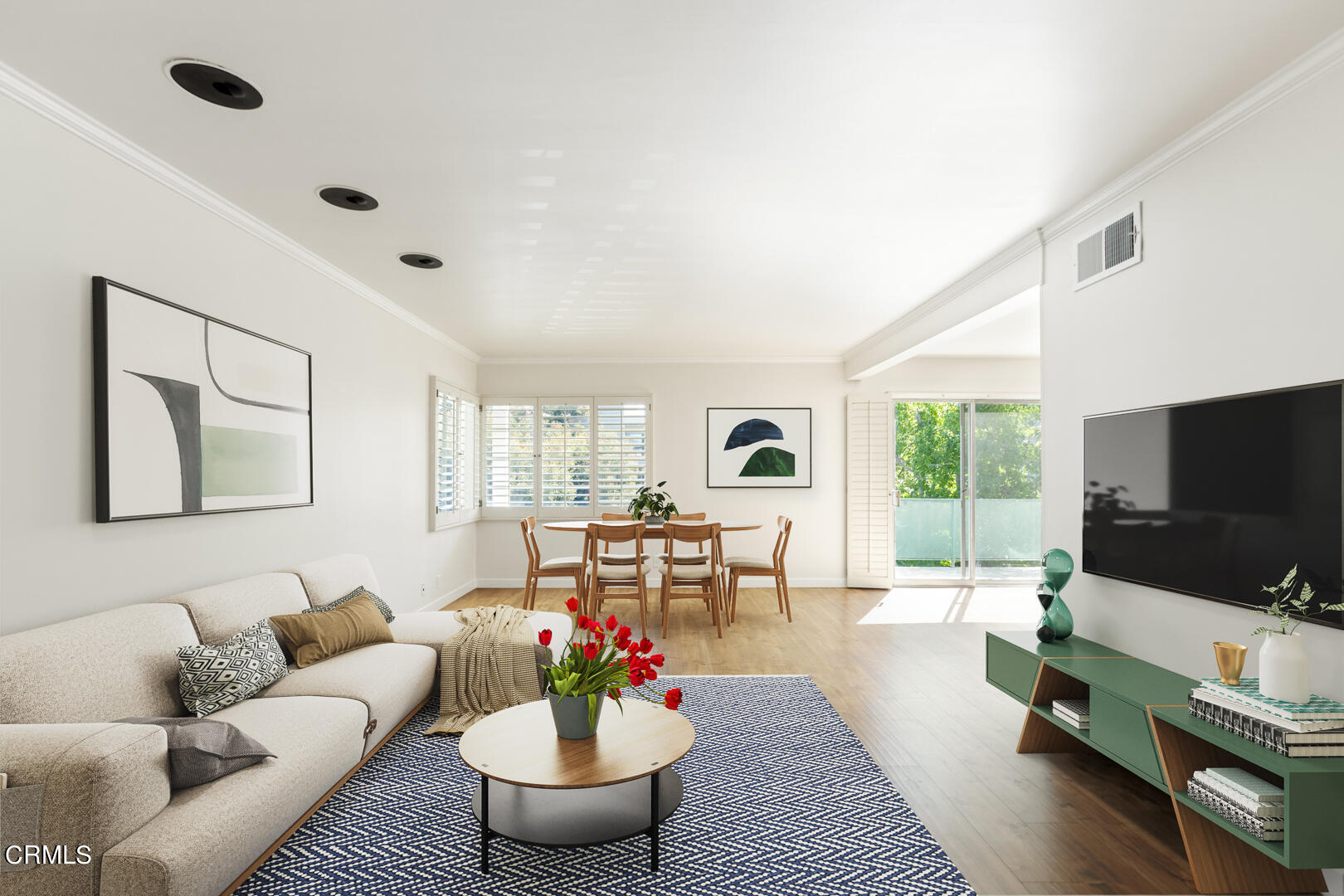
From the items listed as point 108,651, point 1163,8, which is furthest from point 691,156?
point 108,651

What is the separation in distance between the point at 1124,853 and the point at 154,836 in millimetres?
2893

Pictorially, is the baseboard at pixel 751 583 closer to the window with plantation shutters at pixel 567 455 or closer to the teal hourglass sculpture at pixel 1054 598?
the window with plantation shutters at pixel 567 455

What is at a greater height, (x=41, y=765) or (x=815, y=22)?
(x=815, y=22)

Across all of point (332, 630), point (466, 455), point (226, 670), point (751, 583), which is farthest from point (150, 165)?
point (751, 583)

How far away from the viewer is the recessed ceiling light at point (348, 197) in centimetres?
309

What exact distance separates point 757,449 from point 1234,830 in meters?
5.77

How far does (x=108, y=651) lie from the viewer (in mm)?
2285

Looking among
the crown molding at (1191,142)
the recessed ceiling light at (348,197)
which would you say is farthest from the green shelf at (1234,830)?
the recessed ceiling light at (348,197)

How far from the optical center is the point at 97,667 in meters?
2.21

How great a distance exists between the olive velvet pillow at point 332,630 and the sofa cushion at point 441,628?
0.56 ft

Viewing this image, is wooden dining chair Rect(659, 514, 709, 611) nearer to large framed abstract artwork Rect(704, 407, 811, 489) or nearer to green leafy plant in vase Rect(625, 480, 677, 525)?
green leafy plant in vase Rect(625, 480, 677, 525)

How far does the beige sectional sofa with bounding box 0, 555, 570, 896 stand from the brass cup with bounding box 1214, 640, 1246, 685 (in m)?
2.98

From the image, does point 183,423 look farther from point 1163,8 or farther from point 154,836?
point 1163,8

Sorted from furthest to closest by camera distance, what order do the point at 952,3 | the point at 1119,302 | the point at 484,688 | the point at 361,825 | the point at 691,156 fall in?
the point at 484,688, the point at 1119,302, the point at 691,156, the point at 361,825, the point at 952,3
